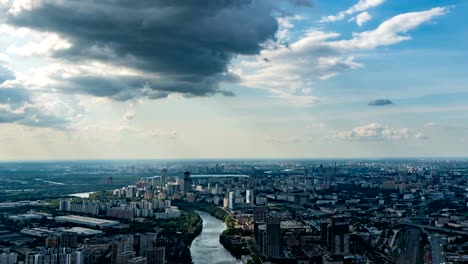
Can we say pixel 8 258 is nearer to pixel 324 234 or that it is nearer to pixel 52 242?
pixel 52 242

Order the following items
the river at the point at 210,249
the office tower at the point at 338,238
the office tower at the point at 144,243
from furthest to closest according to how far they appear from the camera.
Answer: the office tower at the point at 338,238 < the river at the point at 210,249 < the office tower at the point at 144,243

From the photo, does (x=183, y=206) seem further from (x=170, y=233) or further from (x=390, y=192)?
(x=390, y=192)

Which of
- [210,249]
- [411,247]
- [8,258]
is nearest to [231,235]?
[210,249]

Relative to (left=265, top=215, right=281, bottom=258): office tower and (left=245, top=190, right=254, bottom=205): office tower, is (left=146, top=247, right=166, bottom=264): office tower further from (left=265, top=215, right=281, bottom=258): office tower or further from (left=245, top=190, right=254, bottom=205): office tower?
(left=245, top=190, right=254, bottom=205): office tower

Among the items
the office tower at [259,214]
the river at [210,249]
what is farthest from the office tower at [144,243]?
the office tower at [259,214]

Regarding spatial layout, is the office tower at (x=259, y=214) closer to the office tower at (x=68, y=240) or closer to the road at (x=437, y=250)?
the road at (x=437, y=250)

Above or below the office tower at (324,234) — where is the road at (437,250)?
below
